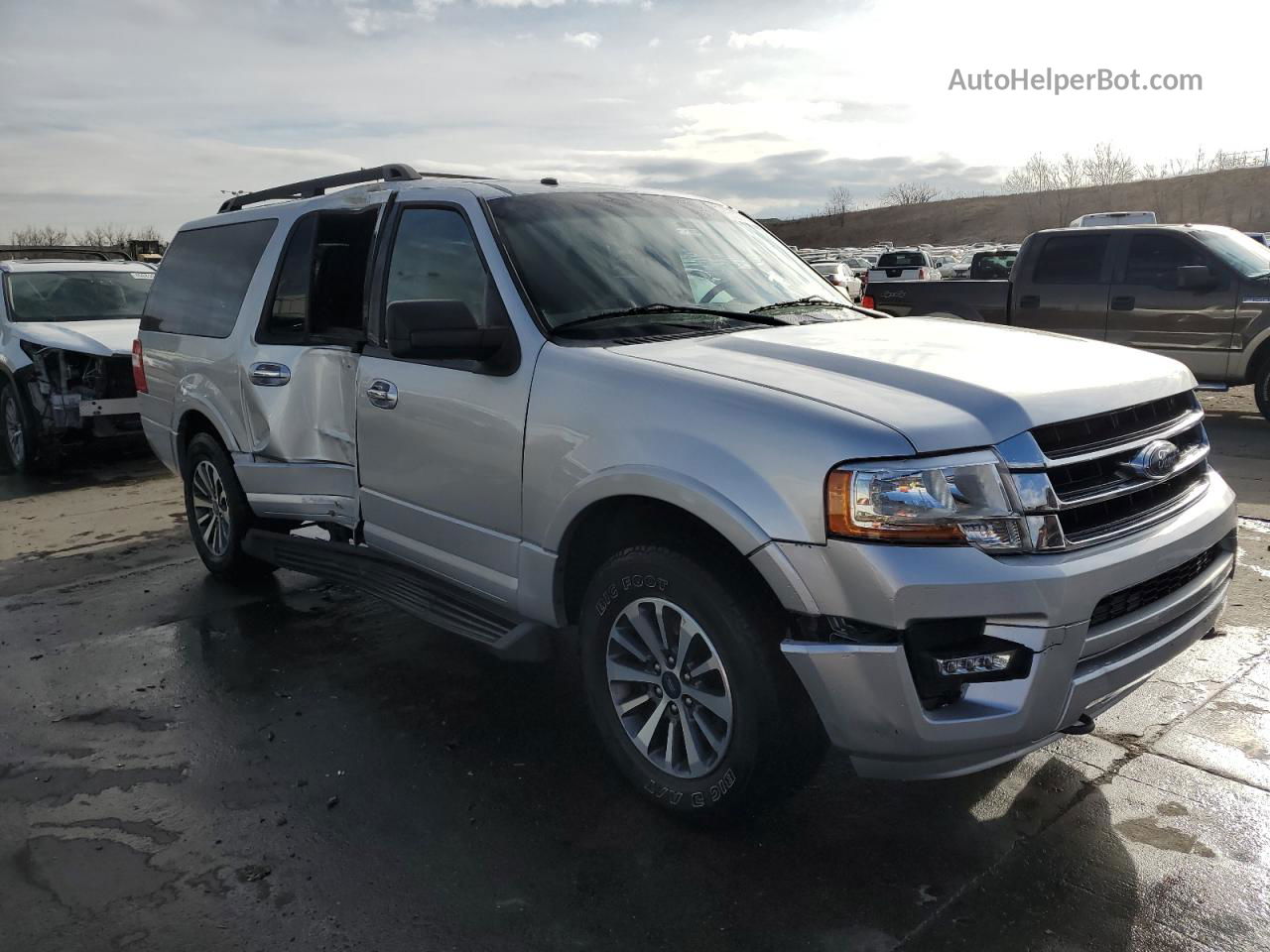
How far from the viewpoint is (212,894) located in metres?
2.93

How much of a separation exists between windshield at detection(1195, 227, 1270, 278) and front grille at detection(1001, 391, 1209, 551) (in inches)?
319

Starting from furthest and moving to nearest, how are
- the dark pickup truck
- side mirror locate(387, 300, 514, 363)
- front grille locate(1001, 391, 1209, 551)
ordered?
the dark pickup truck, side mirror locate(387, 300, 514, 363), front grille locate(1001, 391, 1209, 551)

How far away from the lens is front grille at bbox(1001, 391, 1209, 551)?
2.67 metres

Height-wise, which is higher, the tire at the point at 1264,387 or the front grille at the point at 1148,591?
the front grille at the point at 1148,591

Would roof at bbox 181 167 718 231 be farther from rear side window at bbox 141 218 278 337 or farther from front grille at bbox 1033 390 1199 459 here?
front grille at bbox 1033 390 1199 459

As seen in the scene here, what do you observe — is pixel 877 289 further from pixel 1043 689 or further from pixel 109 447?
pixel 1043 689

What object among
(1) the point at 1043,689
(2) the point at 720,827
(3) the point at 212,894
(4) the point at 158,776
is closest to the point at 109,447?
(4) the point at 158,776

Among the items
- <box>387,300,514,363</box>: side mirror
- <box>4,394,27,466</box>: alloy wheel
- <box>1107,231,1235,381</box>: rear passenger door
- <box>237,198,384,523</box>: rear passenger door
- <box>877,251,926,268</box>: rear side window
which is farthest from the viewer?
<box>877,251,926,268</box>: rear side window

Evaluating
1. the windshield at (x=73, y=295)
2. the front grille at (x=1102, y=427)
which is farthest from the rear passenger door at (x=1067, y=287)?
the windshield at (x=73, y=295)

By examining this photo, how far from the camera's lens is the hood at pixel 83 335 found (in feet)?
29.1

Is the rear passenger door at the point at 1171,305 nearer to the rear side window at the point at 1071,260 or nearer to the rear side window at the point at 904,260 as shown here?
the rear side window at the point at 1071,260

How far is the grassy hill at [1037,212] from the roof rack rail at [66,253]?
75.0m

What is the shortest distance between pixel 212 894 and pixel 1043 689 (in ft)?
7.69

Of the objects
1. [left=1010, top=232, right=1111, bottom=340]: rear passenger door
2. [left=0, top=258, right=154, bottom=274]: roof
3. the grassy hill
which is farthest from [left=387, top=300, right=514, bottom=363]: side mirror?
the grassy hill
